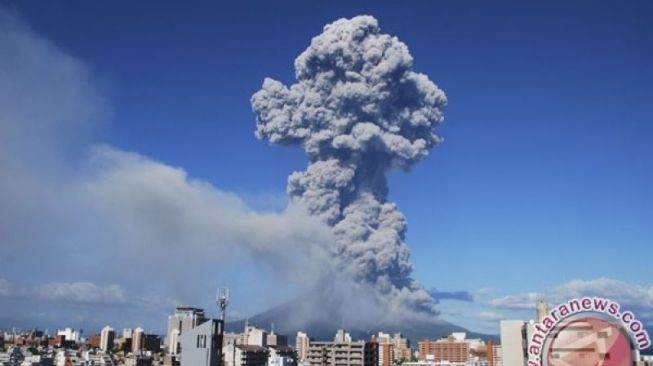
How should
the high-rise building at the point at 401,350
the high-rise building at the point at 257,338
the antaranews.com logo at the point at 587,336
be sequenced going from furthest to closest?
the high-rise building at the point at 401,350 < the high-rise building at the point at 257,338 < the antaranews.com logo at the point at 587,336

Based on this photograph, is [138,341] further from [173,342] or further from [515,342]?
[515,342]

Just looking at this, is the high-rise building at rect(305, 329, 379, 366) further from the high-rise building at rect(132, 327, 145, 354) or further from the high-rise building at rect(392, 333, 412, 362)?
the high-rise building at rect(132, 327, 145, 354)

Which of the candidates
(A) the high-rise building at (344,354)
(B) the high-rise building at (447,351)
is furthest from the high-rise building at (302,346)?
(A) the high-rise building at (344,354)

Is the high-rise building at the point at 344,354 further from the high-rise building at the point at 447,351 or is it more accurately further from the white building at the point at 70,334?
the white building at the point at 70,334

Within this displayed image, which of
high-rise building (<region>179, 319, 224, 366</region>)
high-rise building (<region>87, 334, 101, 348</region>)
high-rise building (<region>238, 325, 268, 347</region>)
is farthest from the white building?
high-rise building (<region>179, 319, 224, 366</region>)

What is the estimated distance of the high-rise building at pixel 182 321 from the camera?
100m

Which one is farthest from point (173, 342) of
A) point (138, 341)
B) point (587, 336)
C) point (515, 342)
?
point (587, 336)

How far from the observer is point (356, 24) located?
96.9m

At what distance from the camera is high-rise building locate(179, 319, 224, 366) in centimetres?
2430

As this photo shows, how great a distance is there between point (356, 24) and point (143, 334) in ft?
232

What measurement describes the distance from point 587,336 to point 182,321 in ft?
310

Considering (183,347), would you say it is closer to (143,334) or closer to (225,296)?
(225,296)

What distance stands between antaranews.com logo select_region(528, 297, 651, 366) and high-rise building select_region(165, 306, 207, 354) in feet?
263

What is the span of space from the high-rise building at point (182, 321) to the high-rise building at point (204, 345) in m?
74.0
